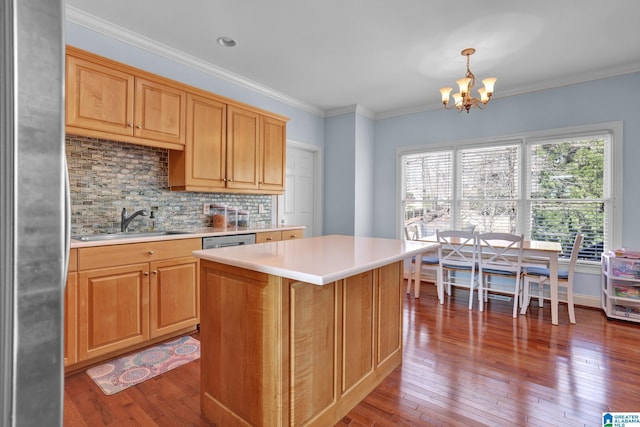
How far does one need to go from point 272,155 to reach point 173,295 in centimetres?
199

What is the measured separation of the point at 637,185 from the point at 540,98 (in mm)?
1417

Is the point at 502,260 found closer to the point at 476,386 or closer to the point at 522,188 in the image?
the point at 522,188

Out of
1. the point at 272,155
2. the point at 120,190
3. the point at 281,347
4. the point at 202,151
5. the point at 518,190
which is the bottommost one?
the point at 281,347

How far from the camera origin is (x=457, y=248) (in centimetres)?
375

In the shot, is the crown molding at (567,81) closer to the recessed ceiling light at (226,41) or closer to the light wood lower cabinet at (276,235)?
the light wood lower cabinet at (276,235)

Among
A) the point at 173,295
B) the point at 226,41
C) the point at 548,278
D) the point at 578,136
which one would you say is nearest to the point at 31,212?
the point at 173,295

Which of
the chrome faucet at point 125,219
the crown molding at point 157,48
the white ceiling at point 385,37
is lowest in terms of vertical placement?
the chrome faucet at point 125,219

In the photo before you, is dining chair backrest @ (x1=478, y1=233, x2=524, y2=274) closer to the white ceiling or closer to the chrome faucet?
the white ceiling

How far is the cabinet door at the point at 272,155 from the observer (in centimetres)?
379

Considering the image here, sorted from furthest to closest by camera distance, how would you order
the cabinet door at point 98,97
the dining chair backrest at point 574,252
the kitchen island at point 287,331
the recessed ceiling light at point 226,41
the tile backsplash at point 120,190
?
1. the dining chair backrest at point 574,252
2. the recessed ceiling light at point 226,41
3. the tile backsplash at point 120,190
4. the cabinet door at point 98,97
5. the kitchen island at point 287,331

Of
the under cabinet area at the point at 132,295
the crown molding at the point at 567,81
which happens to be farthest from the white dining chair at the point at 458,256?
the under cabinet area at the point at 132,295

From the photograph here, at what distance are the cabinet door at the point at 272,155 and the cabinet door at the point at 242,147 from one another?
108 mm
